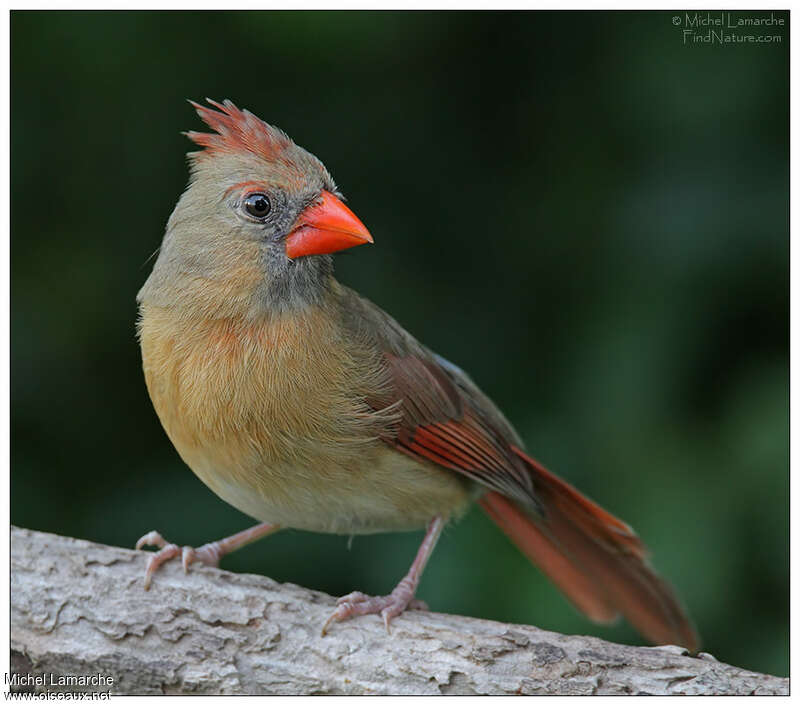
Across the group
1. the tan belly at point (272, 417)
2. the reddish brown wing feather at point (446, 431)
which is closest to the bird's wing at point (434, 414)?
the reddish brown wing feather at point (446, 431)

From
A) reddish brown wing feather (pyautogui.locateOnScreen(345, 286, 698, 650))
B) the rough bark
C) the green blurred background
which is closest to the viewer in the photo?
the rough bark

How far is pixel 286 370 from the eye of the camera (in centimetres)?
325

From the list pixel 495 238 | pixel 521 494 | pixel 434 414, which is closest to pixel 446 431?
pixel 434 414

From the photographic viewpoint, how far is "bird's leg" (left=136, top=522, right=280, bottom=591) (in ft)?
11.5

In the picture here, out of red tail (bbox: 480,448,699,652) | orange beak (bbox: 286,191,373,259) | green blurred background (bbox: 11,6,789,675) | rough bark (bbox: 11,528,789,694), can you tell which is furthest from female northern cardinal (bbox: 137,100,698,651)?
green blurred background (bbox: 11,6,789,675)

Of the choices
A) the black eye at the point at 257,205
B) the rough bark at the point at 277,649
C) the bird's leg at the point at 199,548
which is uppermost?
the black eye at the point at 257,205

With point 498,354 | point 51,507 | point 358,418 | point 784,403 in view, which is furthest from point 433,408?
point 51,507

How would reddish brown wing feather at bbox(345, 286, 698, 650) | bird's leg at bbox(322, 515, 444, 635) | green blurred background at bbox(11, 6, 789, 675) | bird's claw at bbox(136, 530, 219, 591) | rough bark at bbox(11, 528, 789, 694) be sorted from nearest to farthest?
1. rough bark at bbox(11, 528, 789, 694)
2. bird's leg at bbox(322, 515, 444, 635)
3. bird's claw at bbox(136, 530, 219, 591)
4. reddish brown wing feather at bbox(345, 286, 698, 650)
5. green blurred background at bbox(11, 6, 789, 675)

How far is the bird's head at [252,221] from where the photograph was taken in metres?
3.12

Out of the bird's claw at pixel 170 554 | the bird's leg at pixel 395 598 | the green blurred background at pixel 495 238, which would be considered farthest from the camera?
the green blurred background at pixel 495 238

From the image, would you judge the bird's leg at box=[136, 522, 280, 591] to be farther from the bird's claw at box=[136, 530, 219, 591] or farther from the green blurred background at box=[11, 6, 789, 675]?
the green blurred background at box=[11, 6, 789, 675]

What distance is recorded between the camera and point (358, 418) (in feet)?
11.0

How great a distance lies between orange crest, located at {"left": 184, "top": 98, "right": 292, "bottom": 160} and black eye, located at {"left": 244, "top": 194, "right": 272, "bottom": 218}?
12cm

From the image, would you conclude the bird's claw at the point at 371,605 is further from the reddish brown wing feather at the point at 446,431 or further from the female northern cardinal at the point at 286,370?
the reddish brown wing feather at the point at 446,431
